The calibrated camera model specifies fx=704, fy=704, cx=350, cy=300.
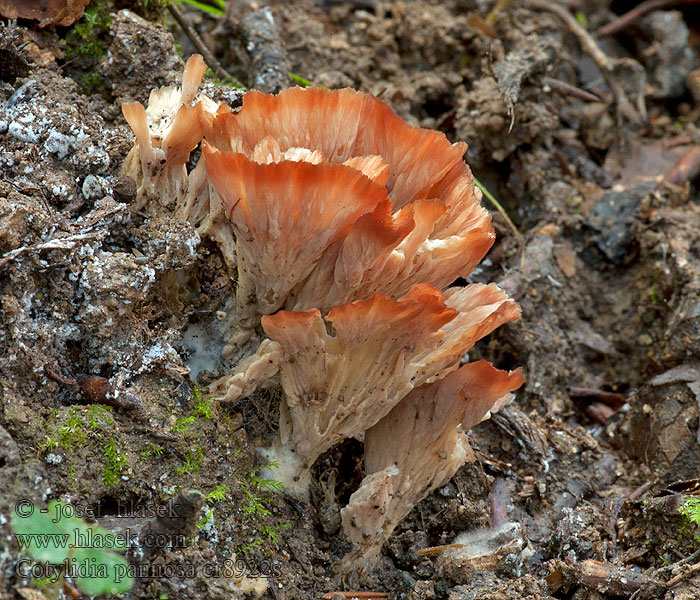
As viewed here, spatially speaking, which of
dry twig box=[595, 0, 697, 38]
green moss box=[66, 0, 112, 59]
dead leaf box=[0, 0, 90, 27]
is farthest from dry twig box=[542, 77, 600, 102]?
dead leaf box=[0, 0, 90, 27]

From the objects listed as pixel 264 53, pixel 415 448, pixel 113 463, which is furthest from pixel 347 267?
pixel 264 53

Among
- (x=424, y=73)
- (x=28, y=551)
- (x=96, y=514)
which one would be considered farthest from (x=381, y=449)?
(x=424, y=73)

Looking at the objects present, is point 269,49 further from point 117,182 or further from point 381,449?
point 381,449

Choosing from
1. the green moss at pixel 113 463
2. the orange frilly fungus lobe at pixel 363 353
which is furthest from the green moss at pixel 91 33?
the green moss at pixel 113 463

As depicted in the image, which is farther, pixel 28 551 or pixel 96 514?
pixel 96 514

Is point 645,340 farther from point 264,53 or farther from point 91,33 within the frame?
point 91,33
